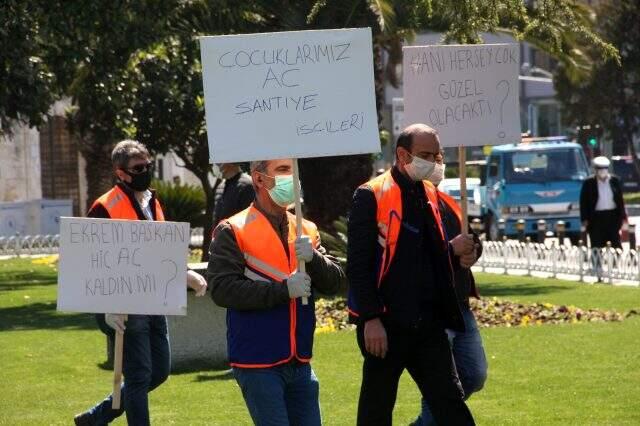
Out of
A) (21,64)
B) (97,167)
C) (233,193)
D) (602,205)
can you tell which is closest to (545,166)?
(97,167)

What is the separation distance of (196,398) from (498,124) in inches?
150

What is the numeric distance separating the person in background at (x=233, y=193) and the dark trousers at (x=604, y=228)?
34.1ft

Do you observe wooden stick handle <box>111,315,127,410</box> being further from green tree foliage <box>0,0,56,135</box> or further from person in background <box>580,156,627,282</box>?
person in background <box>580,156,627,282</box>

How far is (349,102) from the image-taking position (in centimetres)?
683

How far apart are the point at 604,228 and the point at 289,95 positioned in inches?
585

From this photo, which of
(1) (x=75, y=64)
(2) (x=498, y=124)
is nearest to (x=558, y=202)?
(1) (x=75, y=64)

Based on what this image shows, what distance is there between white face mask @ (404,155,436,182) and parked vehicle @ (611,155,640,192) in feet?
180

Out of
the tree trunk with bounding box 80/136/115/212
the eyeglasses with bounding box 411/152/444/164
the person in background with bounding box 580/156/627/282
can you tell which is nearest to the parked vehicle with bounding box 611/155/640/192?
the tree trunk with bounding box 80/136/115/212

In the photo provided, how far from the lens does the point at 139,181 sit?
27.3ft

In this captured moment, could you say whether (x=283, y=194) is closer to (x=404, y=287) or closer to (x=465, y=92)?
(x=404, y=287)

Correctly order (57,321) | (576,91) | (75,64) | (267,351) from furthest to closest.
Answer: (576,91) → (75,64) → (57,321) → (267,351)

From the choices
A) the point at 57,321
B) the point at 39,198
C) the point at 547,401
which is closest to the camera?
the point at 547,401

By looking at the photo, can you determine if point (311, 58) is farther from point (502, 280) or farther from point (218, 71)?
point (502, 280)

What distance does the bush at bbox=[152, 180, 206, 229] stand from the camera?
1308 inches
